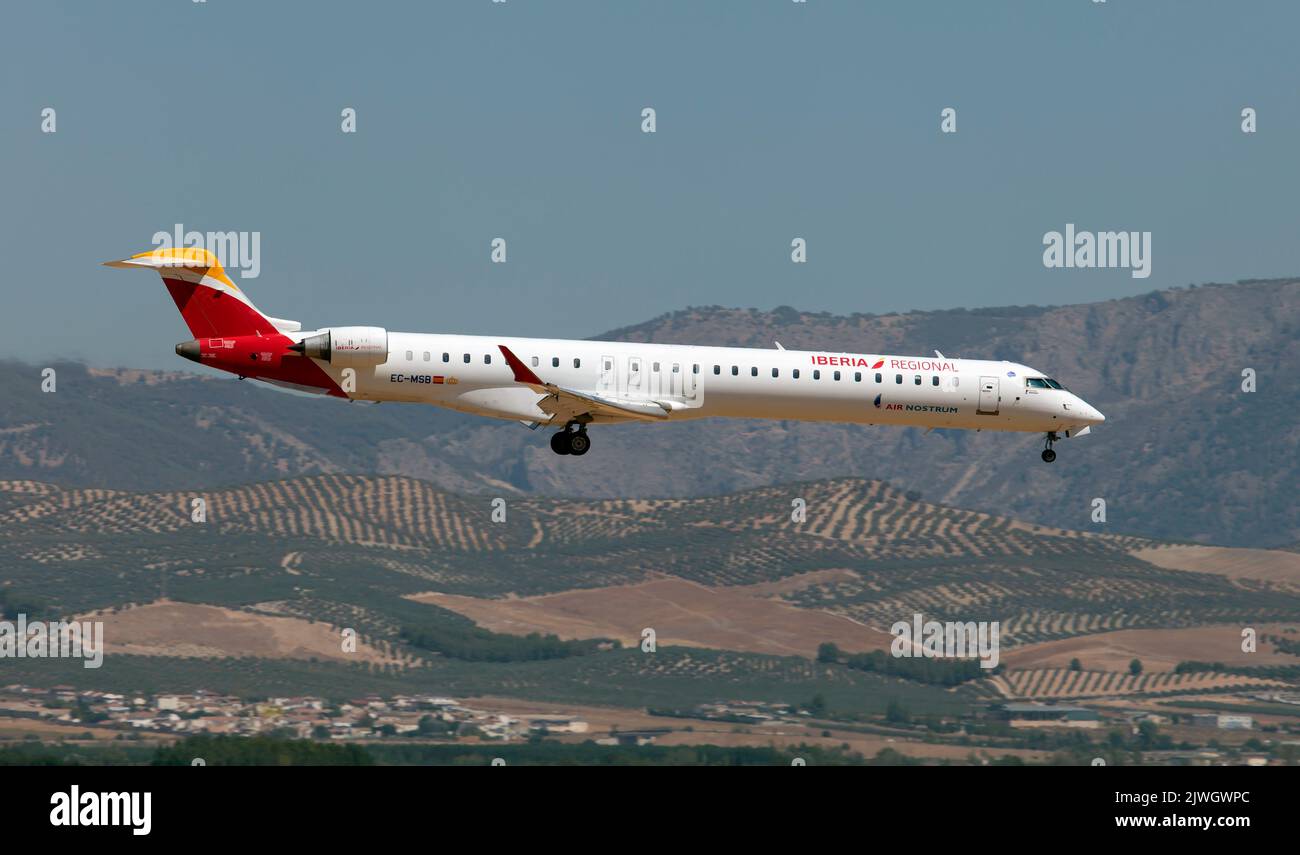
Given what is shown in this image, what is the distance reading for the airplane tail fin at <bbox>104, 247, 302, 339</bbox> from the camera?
6525 centimetres

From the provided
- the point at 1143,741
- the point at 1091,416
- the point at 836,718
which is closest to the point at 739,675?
the point at 836,718

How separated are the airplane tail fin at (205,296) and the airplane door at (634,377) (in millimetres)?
11815

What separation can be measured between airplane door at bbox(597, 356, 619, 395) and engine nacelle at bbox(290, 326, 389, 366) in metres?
7.49

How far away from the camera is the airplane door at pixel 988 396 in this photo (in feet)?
224

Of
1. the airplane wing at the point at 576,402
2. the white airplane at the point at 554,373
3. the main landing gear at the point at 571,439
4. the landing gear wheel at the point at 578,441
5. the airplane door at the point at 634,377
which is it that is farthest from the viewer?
the main landing gear at the point at 571,439

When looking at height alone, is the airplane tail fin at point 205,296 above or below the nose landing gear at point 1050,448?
above

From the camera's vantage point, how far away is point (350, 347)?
63500mm

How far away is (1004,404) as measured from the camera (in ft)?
225

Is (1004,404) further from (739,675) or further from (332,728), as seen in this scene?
(739,675)

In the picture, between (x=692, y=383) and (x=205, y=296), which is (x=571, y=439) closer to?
(x=692, y=383)

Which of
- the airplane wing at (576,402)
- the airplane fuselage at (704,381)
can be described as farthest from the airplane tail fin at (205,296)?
the airplane wing at (576,402)

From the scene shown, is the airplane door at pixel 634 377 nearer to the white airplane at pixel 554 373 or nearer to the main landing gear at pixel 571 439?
the white airplane at pixel 554 373
